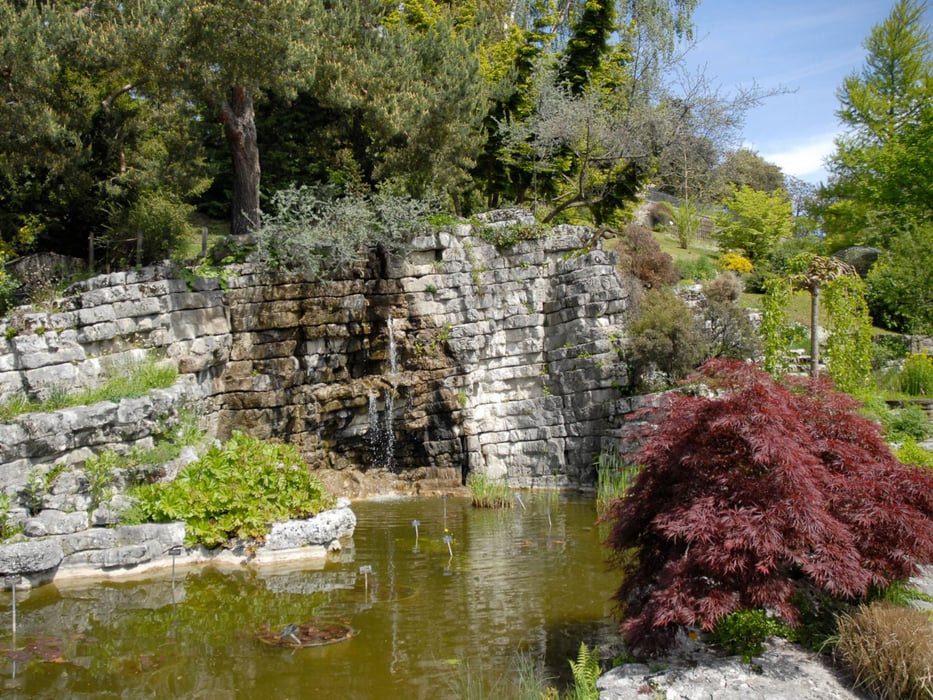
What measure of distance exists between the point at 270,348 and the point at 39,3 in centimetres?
781

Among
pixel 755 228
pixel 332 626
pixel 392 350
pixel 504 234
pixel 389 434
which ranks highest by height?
pixel 755 228

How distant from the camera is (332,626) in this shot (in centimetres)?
675

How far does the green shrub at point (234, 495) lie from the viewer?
8.96m

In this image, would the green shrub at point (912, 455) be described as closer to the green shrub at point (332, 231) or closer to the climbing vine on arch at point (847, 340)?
the climbing vine on arch at point (847, 340)

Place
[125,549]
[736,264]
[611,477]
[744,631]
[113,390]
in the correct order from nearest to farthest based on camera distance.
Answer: [744,631] < [125,549] < [113,390] < [611,477] < [736,264]

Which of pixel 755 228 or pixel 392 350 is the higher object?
pixel 755 228

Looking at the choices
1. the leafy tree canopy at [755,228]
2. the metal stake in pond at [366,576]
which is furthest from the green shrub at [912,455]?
the leafy tree canopy at [755,228]

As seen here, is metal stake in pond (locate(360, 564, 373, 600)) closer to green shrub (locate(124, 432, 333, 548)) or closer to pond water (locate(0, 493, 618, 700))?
pond water (locate(0, 493, 618, 700))

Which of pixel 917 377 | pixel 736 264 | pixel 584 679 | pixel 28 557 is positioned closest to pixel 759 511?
pixel 584 679

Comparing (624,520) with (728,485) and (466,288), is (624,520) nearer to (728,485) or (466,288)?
(728,485)

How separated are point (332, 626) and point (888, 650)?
4397 mm

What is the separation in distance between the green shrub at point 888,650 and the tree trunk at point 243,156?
1222 cm

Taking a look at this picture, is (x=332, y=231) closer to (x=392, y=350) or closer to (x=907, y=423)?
(x=392, y=350)

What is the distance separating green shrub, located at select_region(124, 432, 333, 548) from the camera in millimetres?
8961
